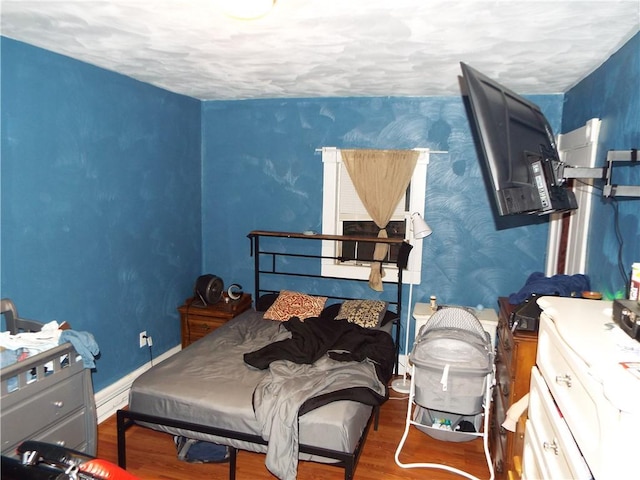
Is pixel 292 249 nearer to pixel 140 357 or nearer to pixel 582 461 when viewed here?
pixel 140 357

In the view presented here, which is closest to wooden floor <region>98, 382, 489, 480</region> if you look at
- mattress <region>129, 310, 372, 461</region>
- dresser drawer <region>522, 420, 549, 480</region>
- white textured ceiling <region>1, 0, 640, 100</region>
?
mattress <region>129, 310, 372, 461</region>

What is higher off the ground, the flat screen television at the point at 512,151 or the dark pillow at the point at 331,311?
the flat screen television at the point at 512,151

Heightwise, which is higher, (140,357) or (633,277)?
(633,277)

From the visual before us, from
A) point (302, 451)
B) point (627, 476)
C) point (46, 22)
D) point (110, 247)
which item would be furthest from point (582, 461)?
point (110, 247)

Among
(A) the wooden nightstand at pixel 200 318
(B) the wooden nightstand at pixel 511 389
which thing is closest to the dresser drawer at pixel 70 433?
(A) the wooden nightstand at pixel 200 318

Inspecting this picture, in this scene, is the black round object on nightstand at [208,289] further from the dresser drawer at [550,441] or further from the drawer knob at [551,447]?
the drawer knob at [551,447]

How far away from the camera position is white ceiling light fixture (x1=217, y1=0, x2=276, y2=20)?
1.76 meters

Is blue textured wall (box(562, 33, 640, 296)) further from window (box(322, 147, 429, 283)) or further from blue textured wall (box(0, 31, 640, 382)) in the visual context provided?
window (box(322, 147, 429, 283))

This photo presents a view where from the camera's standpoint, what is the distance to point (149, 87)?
11.7 feet

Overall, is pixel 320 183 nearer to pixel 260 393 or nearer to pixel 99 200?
pixel 99 200

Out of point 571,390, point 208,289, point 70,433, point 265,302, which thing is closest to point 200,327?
point 208,289

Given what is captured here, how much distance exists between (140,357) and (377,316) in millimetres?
1987

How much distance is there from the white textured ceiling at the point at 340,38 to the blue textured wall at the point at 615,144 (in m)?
0.11

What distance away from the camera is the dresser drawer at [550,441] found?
1165mm
